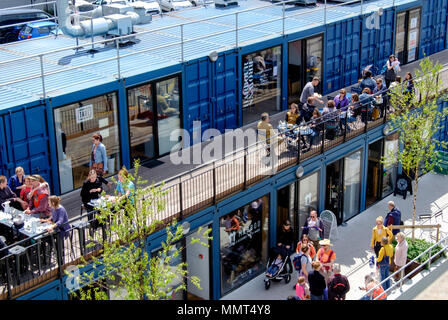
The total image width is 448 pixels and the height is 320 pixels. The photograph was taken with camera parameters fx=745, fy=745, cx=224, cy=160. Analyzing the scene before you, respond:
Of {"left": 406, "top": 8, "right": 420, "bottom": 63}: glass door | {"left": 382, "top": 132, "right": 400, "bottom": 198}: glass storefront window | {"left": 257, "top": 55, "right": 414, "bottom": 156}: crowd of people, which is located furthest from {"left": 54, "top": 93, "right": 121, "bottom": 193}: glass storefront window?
{"left": 406, "top": 8, "right": 420, "bottom": 63}: glass door

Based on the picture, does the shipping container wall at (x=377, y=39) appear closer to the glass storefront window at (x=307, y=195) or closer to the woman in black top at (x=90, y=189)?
the glass storefront window at (x=307, y=195)

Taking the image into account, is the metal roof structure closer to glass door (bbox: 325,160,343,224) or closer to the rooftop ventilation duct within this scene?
the rooftop ventilation duct

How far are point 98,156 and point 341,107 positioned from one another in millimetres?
7910

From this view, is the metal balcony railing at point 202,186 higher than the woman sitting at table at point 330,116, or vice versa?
the woman sitting at table at point 330,116

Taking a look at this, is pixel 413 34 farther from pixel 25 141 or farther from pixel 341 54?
pixel 25 141

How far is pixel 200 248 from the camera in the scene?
18875 mm

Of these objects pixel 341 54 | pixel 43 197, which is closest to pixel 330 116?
pixel 341 54

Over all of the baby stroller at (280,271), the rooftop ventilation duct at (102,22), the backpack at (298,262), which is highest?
the rooftop ventilation duct at (102,22)

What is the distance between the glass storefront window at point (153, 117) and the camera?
63.1 feet

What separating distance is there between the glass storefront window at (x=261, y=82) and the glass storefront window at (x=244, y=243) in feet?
11.0

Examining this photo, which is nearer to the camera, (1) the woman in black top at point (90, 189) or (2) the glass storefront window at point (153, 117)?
(1) the woman in black top at point (90, 189)

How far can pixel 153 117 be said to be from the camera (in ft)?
64.4

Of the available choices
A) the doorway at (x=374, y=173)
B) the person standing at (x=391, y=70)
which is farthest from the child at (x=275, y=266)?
the person standing at (x=391, y=70)
